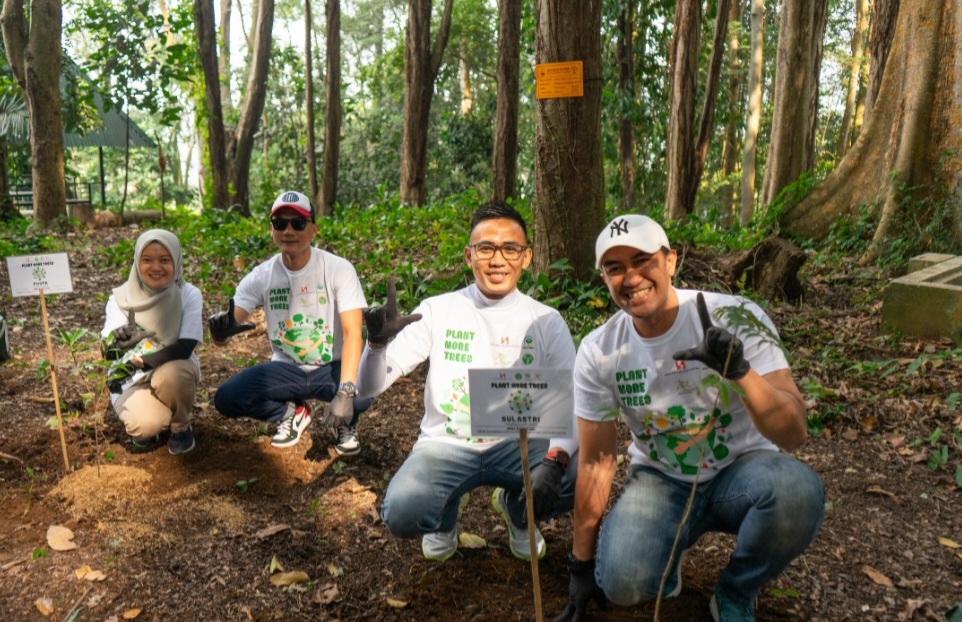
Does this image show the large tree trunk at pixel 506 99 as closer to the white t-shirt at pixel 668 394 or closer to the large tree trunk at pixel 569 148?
the large tree trunk at pixel 569 148

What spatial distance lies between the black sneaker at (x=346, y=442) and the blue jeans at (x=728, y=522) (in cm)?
182

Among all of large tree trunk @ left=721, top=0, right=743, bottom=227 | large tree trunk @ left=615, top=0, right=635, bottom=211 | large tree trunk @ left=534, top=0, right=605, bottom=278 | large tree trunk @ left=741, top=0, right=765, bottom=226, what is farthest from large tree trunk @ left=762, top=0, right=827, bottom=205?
large tree trunk @ left=721, top=0, right=743, bottom=227

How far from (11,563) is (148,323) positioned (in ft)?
4.29

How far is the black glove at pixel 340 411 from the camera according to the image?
11.2 ft

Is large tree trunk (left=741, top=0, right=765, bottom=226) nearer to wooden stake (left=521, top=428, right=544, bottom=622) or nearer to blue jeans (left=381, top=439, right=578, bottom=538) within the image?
blue jeans (left=381, top=439, right=578, bottom=538)

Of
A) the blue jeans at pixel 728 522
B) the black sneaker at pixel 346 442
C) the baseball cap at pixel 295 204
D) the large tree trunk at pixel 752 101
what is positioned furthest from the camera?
the large tree trunk at pixel 752 101

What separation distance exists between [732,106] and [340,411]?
56.8ft

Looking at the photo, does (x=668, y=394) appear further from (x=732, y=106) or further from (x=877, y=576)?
(x=732, y=106)

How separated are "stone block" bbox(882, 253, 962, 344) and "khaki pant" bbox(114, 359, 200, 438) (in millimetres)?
4578

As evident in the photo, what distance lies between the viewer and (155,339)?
3922 millimetres

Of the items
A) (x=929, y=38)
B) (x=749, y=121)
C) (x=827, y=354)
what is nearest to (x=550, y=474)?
(x=827, y=354)

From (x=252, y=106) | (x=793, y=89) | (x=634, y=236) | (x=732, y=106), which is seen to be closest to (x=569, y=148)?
(x=634, y=236)

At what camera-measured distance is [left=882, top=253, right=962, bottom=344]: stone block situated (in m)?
5.16

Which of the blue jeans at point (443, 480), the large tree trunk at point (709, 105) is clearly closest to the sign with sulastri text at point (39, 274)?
the blue jeans at point (443, 480)
